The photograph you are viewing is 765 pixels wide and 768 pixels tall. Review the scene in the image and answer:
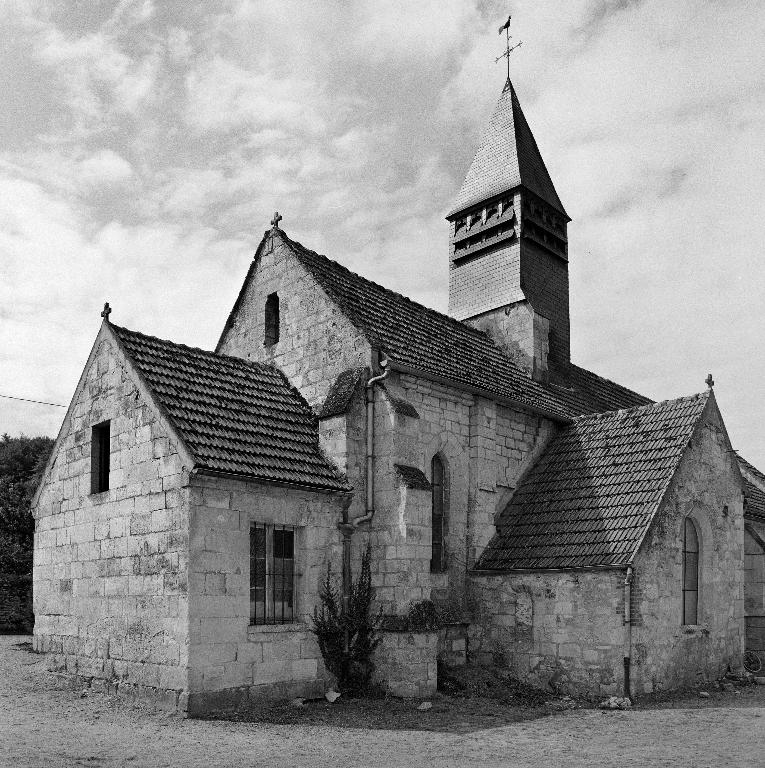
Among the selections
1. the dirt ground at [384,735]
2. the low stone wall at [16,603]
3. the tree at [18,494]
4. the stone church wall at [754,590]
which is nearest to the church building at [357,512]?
the dirt ground at [384,735]

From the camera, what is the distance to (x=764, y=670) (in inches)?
737

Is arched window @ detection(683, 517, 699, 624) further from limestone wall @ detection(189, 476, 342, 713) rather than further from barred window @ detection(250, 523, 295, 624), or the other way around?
barred window @ detection(250, 523, 295, 624)

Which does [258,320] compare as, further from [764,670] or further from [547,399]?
[764,670]

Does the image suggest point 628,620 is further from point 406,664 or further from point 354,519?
point 354,519

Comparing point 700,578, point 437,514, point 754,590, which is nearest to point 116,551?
point 437,514

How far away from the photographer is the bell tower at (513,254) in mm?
21531

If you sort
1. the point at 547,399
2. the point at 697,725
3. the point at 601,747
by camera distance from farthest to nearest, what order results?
the point at 547,399, the point at 697,725, the point at 601,747

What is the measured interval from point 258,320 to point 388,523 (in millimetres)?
5676

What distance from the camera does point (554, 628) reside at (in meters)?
14.7

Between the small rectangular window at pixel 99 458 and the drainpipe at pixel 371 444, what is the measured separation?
446cm

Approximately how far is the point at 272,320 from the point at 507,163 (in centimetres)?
907

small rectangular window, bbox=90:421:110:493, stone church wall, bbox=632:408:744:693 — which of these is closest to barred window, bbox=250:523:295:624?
small rectangular window, bbox=90:421:110:493

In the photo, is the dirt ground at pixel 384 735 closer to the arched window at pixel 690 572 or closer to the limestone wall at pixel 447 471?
the arched window at pixel 690 572

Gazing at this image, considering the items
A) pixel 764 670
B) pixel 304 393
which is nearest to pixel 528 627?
pixel 304 393
